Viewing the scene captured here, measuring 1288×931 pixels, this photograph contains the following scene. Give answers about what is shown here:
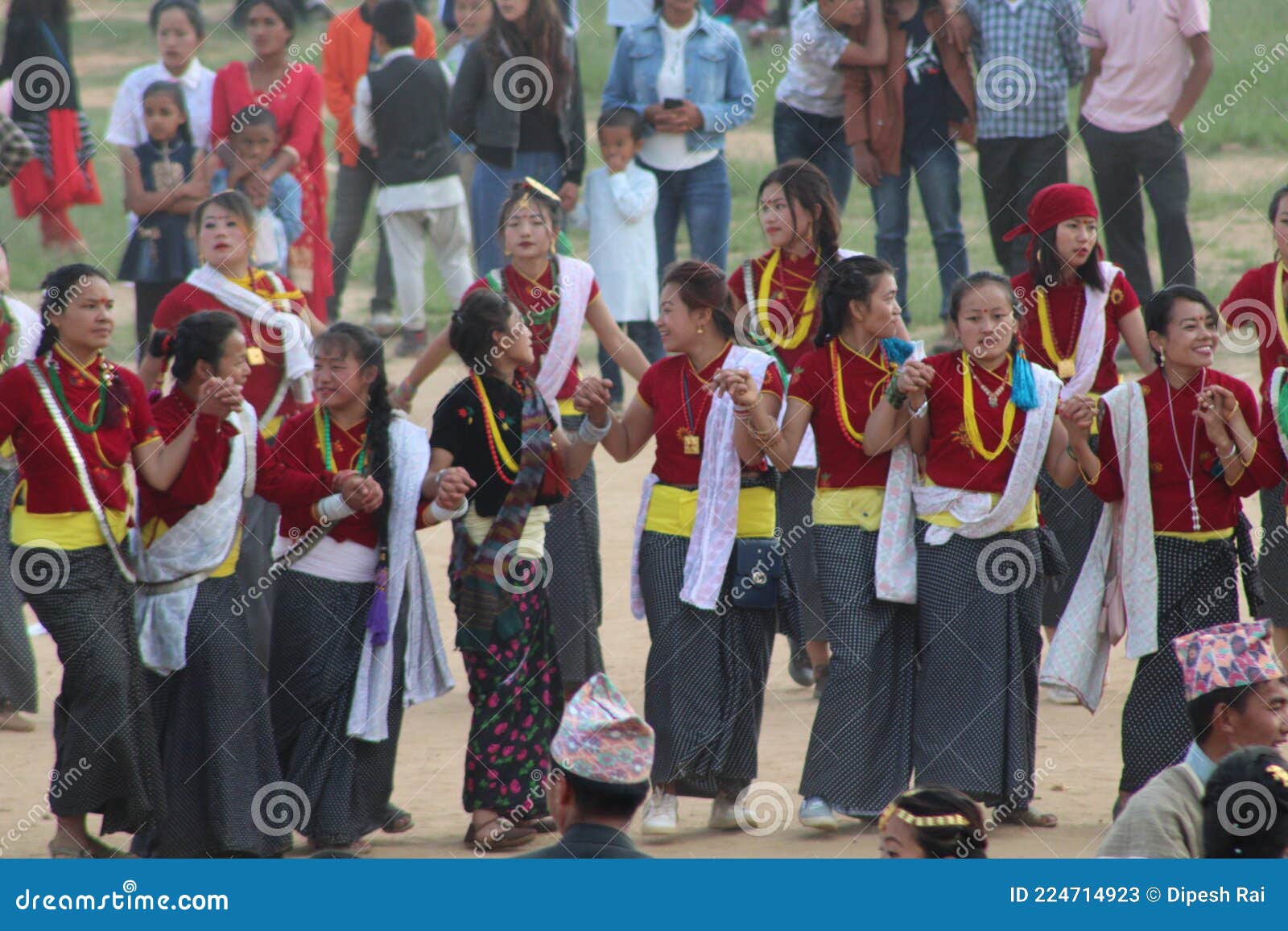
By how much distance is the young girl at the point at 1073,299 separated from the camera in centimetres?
754

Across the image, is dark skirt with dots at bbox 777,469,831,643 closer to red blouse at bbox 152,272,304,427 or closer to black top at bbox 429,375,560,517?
black top at bbox 429,375,560,517

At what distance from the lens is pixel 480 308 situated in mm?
6441

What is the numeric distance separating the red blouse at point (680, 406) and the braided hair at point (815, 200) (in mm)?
943

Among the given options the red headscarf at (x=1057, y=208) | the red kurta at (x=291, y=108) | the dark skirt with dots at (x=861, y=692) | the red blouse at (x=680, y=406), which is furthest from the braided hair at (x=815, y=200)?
the red kurta at (x=291, y=108)

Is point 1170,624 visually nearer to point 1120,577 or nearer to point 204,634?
point 1120,577

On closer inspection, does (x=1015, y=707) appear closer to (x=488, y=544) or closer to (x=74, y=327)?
(x=488, y=544)

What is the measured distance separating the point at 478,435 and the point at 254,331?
158cm

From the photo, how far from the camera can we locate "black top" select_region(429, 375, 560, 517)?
21.2 ft

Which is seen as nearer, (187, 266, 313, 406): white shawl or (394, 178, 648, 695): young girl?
(394, 178, 648, 695): young girl

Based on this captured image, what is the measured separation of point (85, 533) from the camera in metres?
6.04

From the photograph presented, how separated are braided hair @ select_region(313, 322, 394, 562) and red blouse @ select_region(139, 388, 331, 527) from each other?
0.18 m

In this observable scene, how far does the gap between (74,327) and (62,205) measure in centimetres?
964

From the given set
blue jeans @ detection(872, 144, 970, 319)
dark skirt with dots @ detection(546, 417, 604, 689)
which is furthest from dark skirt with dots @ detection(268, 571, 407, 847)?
blue jeans @ detection(872, 144, 970, 319)
